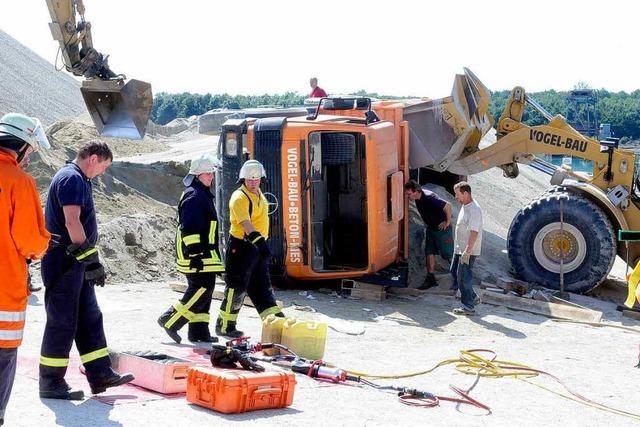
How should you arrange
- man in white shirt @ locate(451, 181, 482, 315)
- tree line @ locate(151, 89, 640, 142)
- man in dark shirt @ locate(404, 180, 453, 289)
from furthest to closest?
tree line @ locate(151, 89, 640, 142) → man in dark shirt @ locate(404, 180, 453, 289) → man in white shirt @ locate(451, 181, 482, 315)

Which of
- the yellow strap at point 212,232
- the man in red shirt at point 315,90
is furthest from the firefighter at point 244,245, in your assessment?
the man in red shirt at point 315,90

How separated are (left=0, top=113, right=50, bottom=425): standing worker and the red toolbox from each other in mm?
1414

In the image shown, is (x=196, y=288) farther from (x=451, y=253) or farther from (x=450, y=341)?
(x=451, y=253)

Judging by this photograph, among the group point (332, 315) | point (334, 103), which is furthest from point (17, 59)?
point (332, 315)

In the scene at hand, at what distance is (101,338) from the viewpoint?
7.00 meters

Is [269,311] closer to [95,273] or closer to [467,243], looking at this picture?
[467,243]

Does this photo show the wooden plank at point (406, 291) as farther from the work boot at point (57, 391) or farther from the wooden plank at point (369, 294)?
the work boot at point (57, 391)

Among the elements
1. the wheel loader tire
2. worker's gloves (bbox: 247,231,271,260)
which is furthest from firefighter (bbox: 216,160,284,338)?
the wheel loader tire

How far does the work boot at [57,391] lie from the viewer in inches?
267

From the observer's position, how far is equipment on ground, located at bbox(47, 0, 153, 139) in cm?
1277

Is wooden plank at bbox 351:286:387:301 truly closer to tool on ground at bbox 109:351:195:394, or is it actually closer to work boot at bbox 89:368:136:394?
tool on ground at bbox 109:351:195:394

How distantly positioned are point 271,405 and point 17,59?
3136 centimetres

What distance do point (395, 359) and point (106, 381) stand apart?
3.10 meters

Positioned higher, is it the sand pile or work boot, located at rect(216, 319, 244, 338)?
the sand pile
